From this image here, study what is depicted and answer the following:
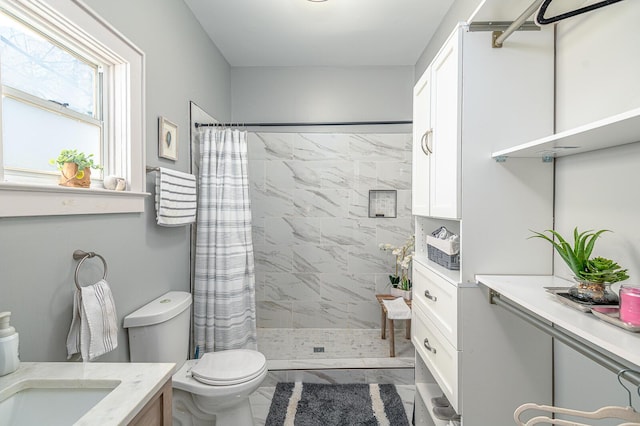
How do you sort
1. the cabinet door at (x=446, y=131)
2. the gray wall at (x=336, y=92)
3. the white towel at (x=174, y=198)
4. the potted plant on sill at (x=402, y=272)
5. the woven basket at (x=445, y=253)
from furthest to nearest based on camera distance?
the gray wall at (x=336, y=92)
the potted plant on sill at (x=402, y=272)
the white towel at (x=174, y=198)
the woven basket at (x=445, y=253)
the cabinet door at (x=446, y=131)

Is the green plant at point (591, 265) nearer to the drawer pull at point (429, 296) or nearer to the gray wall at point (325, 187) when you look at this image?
the drawer pull at point (429, 296)

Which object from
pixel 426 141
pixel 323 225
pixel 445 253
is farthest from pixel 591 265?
pixel 323 225

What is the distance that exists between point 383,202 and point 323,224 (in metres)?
0.62

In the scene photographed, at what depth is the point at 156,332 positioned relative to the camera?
60.1 inches

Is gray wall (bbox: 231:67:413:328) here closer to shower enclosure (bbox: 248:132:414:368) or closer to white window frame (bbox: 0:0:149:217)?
shower enclosure (bbox: 248:132:414:368)

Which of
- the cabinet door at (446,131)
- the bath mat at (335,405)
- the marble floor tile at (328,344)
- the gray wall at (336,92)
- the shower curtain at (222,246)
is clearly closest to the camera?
the cabinet door at (446,131)

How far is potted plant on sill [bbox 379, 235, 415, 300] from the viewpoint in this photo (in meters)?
2.79

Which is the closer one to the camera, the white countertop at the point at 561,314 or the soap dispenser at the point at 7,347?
the white countertop at the point at 561,314

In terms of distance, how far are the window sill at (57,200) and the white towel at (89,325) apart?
30 cm

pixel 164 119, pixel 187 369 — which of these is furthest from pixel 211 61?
pixel 187 369

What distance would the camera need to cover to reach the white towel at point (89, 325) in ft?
3.77

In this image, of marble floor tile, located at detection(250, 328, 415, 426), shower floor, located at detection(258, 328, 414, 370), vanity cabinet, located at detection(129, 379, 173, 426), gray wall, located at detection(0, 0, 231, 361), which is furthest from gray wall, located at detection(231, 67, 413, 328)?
vanity cabinet, located at detection(129, 379, 173, 426)

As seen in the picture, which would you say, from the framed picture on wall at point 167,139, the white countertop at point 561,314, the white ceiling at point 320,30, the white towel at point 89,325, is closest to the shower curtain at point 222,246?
the framed picture on wall at point 167,139

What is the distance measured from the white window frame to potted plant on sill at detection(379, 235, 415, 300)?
2039 mm
